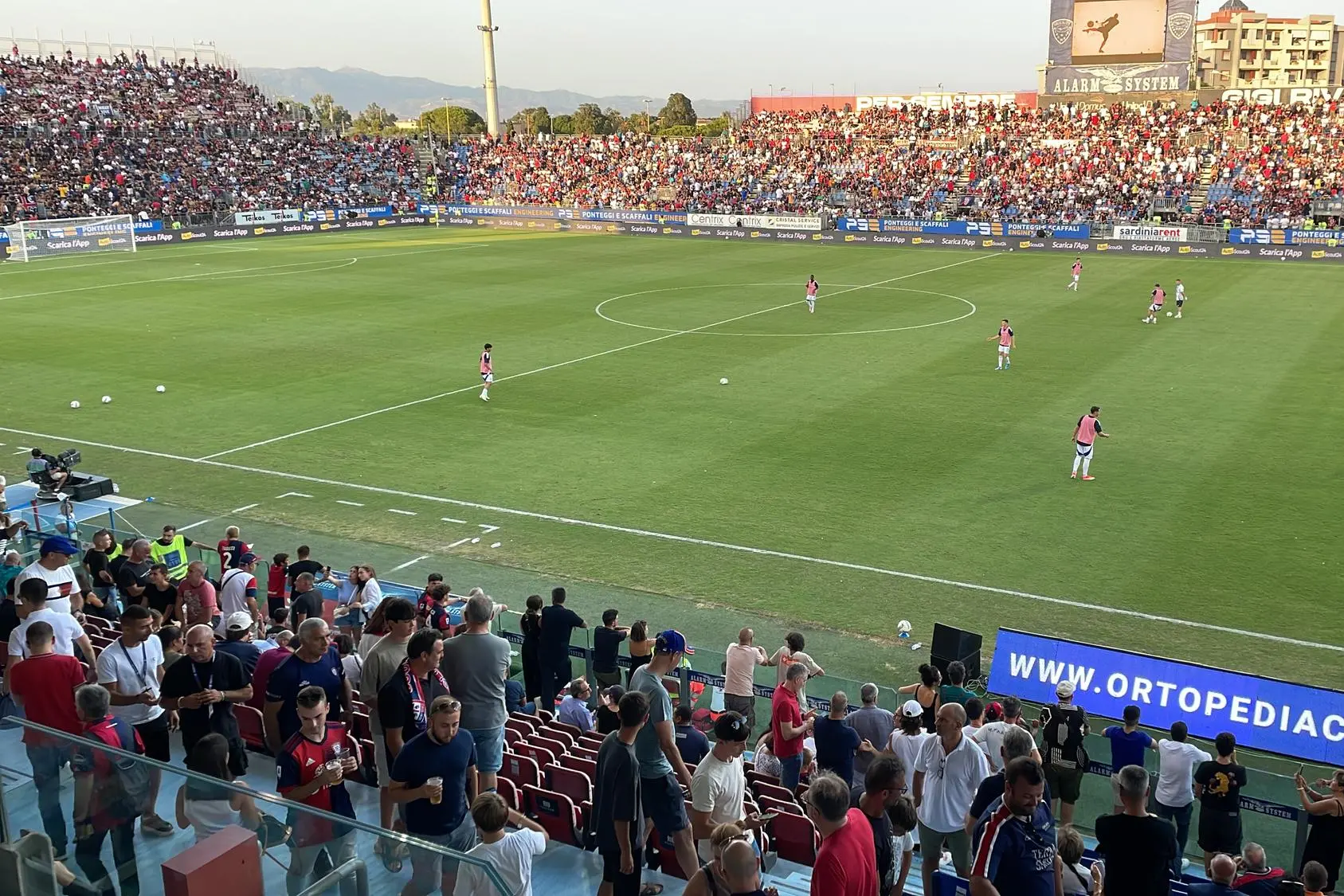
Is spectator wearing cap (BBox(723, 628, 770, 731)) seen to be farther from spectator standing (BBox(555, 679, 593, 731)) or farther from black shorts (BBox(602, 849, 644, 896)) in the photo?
black shorts (BBox(602, 849, 644, 896))

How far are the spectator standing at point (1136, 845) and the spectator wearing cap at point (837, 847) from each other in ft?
5.24

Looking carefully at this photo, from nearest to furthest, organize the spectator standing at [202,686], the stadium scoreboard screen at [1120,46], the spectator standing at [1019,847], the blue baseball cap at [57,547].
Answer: the spectator standing at [1019,847] < the spectator standing at [202,686] < the blue baseball cap at [57,547] < the stadium scoreboard screen at [1120,46]

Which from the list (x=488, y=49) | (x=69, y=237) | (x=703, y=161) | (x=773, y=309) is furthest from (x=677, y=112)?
(x=773, y=309)

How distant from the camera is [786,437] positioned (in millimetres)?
23812

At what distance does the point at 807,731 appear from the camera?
9.68 metres

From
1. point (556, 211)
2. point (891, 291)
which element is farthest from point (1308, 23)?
point (891, 291)

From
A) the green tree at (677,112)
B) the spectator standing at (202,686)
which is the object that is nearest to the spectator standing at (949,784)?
the spectator standing at (202,686)

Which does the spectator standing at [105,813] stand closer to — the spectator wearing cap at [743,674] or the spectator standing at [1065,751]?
the spectator wearing cap at [743,674]

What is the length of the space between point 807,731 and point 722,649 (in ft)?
15.9

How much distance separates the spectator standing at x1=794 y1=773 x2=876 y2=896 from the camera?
18.1 ft

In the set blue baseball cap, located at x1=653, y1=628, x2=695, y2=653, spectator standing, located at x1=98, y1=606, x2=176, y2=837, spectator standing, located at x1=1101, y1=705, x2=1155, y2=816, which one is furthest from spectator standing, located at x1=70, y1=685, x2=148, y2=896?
spectator standing, located at x1=1101, y1=705, x2=1155, y2=816

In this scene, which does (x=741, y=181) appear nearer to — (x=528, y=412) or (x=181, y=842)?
(x=528, y=412)

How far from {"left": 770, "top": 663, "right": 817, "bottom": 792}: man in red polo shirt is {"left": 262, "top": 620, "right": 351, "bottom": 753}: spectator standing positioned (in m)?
3.59

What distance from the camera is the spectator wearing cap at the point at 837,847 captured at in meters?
5.52
